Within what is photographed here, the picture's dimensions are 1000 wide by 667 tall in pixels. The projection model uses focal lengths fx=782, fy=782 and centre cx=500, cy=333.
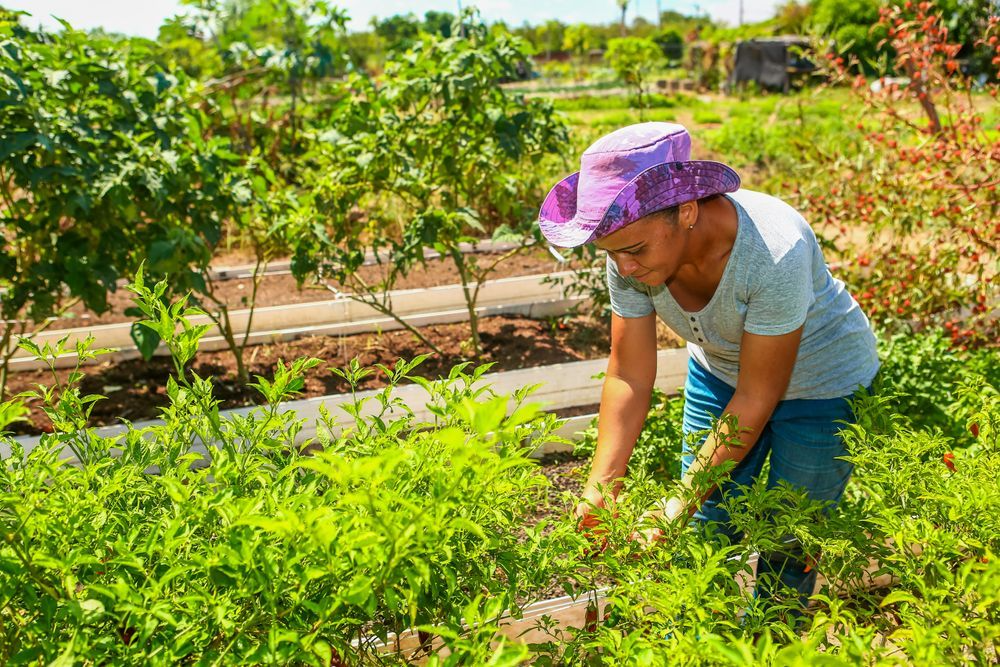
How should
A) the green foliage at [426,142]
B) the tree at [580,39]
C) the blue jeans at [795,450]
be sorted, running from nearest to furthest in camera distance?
the blue jeans at [795,450] < the green foliage at [426,142] < the tree at [580,39]

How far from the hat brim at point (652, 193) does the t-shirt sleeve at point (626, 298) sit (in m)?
0.29

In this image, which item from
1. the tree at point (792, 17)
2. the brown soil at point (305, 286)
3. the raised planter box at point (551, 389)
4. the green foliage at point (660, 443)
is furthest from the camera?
the tree at point (792, 17)

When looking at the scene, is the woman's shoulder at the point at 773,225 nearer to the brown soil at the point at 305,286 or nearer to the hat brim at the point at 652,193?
the hat brim at the point at 652,193

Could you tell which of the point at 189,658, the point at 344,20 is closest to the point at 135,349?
the point at 344,20

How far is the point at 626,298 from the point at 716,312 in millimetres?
223

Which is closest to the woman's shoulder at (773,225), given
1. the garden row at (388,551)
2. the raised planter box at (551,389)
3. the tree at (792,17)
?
the garden row at (388,551)

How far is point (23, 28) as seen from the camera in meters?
2.94

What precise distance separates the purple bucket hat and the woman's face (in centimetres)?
3

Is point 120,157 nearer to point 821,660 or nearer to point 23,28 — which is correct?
point 23,28

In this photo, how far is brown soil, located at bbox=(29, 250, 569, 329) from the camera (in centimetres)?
474

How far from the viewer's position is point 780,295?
164 cm

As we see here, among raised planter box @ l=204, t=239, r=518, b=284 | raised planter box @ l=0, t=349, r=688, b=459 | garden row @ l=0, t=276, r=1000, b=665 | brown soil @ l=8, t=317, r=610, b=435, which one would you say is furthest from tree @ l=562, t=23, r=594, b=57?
garden row @ l=0, t=276, r=1000, b=665

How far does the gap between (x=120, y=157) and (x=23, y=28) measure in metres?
0.56

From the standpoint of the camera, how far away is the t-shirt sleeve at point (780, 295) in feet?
5.39
